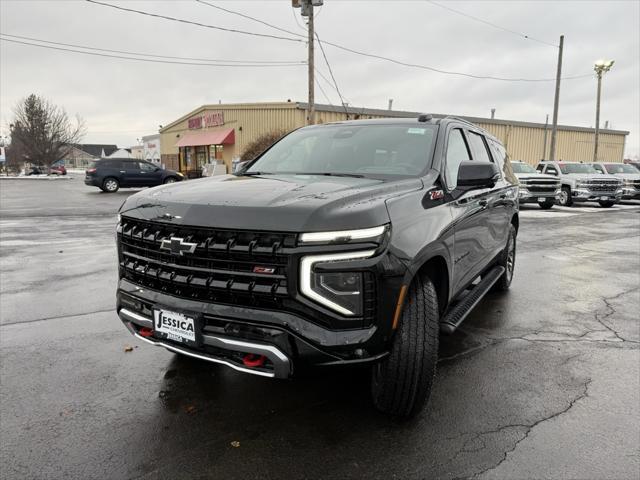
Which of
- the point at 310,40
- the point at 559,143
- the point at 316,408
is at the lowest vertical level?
the point at 316,408

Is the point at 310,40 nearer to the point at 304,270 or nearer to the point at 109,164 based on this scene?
the point at 109,164

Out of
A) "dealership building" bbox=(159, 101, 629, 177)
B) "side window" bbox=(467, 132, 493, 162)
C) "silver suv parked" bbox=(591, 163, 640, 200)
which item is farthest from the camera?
"dealership building" bbox=(159, 101, 629, 177)

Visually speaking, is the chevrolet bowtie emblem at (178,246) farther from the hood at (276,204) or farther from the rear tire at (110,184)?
the rear tire at (110,184)

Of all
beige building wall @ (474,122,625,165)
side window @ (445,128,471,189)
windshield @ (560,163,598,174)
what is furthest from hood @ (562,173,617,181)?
side window @ (445,128,471,189)

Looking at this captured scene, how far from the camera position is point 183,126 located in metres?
40.5

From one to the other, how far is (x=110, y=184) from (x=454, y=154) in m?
23.6

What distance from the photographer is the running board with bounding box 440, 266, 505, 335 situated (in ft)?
10.4

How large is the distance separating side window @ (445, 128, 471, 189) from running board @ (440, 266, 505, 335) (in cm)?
93

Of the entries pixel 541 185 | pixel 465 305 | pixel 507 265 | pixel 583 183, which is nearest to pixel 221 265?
pixel 465 305

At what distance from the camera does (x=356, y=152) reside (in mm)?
3773

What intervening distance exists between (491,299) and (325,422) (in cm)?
340

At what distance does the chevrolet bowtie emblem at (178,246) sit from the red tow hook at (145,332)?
54cm

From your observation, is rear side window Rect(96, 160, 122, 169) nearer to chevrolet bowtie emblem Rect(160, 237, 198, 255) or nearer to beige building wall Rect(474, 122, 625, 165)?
chevrolet bowtie emblem Rect(160, 237, 198, 255)

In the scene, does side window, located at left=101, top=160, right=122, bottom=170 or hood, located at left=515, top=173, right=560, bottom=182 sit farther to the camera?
side window, located at left=101, top=160, right=122, bottom=170
